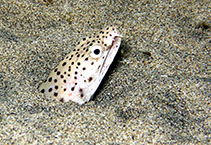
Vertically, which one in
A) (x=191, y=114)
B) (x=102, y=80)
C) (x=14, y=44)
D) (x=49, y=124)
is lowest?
(x=191, y=114)

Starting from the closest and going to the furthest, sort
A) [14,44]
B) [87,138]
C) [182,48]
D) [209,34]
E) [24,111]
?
[87,138]
[24,111]
[14,44]
[182,48]
[209,34]

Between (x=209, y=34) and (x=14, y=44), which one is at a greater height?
(x=14, y=44)

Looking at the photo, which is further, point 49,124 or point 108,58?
point 108,58

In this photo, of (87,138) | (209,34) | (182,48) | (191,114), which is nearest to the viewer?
(87,138)

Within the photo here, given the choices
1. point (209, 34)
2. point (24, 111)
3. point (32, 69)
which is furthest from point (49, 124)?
point (209, 34)

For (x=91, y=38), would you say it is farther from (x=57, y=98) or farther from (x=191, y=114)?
(x=191, y=114)

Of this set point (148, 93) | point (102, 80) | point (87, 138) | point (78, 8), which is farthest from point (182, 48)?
point (87, 138)
